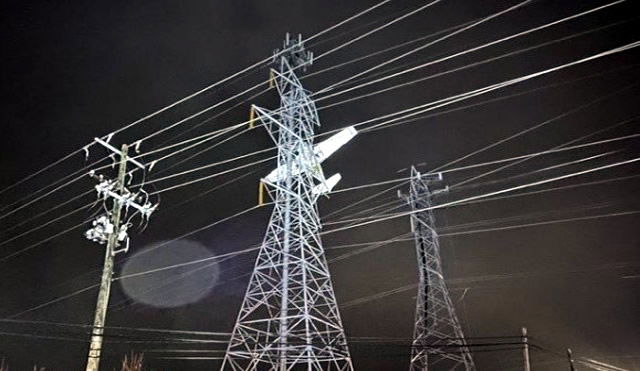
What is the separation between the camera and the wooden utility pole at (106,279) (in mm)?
10977

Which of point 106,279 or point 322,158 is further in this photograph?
point 322,158

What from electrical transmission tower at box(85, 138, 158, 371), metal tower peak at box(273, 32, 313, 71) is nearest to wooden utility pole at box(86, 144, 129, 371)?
electrical transmission tower at box(85, 138, 158, 371)

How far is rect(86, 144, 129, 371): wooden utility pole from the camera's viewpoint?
11.0 meters

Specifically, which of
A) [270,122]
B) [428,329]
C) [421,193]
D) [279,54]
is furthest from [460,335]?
[279,54]

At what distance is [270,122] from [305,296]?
5282mm

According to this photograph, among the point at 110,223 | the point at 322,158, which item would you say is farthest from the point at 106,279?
the point at 322,158

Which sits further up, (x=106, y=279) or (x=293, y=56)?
(x=293, y=56)

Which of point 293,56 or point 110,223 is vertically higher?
point 293,56

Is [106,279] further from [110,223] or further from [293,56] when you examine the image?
[293,56]

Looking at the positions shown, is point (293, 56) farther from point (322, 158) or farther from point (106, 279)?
point (106, 279)

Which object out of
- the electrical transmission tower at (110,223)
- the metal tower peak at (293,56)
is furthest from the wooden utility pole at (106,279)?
the metal tower peak at (293,56)

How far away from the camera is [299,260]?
1285cm

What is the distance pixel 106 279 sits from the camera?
1188 centimetres

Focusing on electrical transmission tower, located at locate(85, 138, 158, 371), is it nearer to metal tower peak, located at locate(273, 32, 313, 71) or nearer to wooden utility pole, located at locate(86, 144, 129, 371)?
wooden utility pole, located at locate(86, 144, 129, 371)
